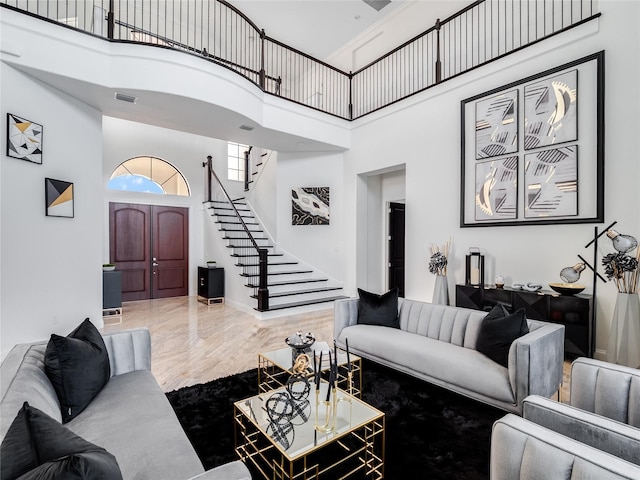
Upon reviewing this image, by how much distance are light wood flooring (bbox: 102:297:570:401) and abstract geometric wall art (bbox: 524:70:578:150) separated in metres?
2.70

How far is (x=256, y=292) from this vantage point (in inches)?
235

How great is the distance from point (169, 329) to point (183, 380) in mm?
1999

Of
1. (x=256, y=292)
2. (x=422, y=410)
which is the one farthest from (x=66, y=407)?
(x=256, y=292)

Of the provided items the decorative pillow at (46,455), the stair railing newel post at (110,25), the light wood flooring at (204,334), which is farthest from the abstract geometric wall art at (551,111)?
the stair railing newel post at (110,25)

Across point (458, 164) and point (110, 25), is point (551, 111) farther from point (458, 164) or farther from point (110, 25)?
point (110, 25)

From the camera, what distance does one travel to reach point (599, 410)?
1.75m

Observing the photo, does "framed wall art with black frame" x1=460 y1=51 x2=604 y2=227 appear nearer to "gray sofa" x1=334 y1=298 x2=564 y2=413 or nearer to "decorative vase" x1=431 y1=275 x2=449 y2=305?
"decorative vase" x1=431 y1=275 x2=449 y2=305

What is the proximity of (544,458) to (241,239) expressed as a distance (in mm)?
6679

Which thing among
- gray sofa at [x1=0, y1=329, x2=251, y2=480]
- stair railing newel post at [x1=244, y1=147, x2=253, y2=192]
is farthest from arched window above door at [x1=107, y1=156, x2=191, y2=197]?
gray sofa at [x1=0, y1=329, x2=251, y2=480]

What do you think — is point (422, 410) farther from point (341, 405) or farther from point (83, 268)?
point (83, 268)

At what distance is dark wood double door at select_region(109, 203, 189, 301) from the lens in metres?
6.97

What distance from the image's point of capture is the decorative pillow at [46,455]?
825 millimetres

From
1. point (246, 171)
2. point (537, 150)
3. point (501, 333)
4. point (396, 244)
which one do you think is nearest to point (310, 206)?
point (396, 244)

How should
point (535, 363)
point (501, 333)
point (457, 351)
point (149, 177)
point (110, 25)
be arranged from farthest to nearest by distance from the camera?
point (149, 177) < point (110, 25) < point (457, 351) < point (501, 333) < point (535, 363)
